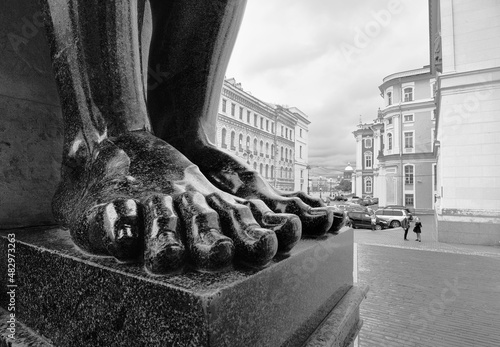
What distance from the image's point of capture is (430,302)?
360 cm

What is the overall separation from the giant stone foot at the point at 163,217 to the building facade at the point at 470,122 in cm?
1079

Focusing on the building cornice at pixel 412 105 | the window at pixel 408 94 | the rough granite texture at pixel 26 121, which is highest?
the window at pixel 408 94

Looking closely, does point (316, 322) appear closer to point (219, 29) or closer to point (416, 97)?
point (219, 29)

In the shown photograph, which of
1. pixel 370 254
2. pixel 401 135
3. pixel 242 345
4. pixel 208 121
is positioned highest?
pixel 401 135

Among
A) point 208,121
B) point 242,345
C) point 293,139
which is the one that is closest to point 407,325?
point 208,121

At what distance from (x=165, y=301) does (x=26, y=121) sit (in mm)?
1163

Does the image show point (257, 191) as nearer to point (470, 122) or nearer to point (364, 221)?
point (470, 122)

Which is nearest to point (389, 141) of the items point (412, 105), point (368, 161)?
point (412, 105)

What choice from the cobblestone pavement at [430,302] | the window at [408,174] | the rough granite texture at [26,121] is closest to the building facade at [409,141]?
the window at [408,174]

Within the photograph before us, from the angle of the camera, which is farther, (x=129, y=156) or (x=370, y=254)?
(x=370, y=254)

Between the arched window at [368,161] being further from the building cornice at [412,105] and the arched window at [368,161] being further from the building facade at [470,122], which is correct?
the building facade at [470,122]

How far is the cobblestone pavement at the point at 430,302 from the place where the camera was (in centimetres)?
272

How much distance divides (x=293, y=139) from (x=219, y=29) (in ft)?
161

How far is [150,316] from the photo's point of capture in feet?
2.06
